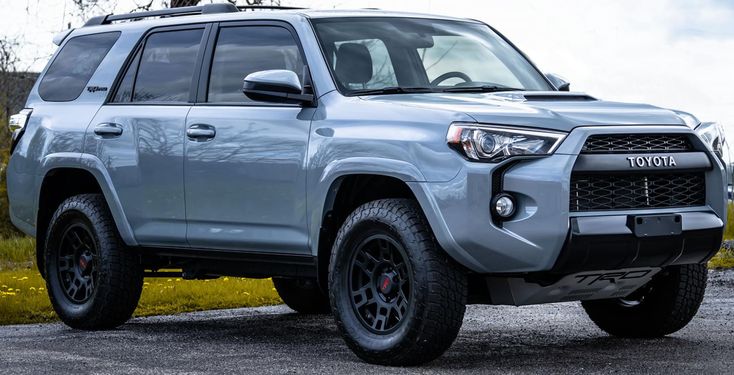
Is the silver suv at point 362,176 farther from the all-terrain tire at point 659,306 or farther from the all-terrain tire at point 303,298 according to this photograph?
the all-terrain tire at point 303,298

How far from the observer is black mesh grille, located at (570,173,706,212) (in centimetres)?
662

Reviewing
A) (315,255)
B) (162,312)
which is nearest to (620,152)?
(315,255)

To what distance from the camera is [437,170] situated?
22.0ft

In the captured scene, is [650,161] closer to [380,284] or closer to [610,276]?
[610,276]

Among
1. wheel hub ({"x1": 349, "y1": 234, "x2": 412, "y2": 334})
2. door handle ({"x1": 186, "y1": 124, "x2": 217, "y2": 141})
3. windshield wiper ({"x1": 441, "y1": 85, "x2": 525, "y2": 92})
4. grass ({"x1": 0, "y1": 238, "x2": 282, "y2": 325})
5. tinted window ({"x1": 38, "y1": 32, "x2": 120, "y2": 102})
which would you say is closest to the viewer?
wheel hub ({"x1": 349, "y1": 234, "x2": 412, "y2": 334})

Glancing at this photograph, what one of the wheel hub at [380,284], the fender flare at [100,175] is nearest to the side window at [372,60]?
the wheel hub at [380,284]

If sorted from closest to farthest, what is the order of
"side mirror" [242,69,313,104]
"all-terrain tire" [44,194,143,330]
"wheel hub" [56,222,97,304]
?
"side mirror" [242,69,313,104], "all-terrain tire" [44,194,143,330], "wheel hub" [56,222,97,304]

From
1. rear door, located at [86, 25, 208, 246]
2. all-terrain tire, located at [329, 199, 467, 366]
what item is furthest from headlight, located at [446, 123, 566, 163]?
rear door, located at [86, 25, 208, 246]

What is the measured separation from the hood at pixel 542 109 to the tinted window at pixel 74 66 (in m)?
2.82

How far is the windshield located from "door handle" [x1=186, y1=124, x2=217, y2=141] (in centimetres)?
87

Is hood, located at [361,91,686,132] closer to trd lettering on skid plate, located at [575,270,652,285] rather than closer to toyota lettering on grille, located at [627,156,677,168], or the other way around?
toyota lettering on grille, located at [627,156,677,168]

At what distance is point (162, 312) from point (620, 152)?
495cm

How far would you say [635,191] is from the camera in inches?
267

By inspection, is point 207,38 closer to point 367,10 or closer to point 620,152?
point 367,10
